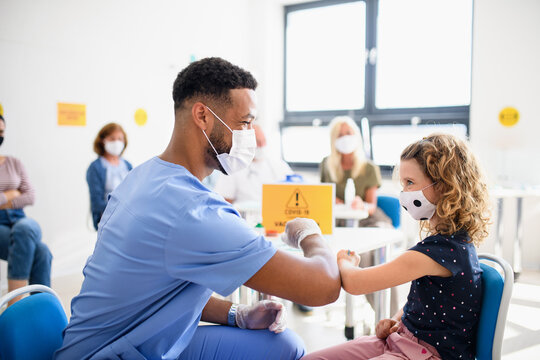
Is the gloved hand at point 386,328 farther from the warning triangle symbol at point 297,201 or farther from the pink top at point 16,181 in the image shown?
the pink top at point 16,181

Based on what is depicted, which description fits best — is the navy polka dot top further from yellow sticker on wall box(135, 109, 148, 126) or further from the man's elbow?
yellow sticker on wall box(135, 109, 148, 126)

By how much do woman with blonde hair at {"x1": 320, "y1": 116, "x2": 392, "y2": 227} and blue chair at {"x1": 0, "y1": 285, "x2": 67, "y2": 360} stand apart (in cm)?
234

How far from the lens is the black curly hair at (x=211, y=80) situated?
1.26 m

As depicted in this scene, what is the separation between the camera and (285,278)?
105 cm

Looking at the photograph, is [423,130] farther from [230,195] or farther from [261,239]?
[261,239]

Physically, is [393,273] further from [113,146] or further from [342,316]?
[113,146]

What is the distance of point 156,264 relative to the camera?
1.04m

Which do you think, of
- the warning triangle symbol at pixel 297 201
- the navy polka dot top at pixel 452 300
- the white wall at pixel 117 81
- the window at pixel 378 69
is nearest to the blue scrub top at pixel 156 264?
the navy polka dot top at pixel 452 300

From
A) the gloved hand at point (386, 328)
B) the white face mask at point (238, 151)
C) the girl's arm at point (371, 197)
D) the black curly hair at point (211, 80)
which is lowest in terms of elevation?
the gloved hand at point (386, 328)

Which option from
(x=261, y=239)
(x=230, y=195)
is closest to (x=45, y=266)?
(x=230, y=195)

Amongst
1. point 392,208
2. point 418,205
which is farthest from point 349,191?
point 418,205

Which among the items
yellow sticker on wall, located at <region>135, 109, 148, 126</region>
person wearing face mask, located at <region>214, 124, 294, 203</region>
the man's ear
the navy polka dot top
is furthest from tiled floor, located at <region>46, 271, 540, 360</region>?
the man's ear

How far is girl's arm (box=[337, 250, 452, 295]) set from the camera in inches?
50.3

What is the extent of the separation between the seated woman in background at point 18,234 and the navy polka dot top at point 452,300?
255 centimetres
